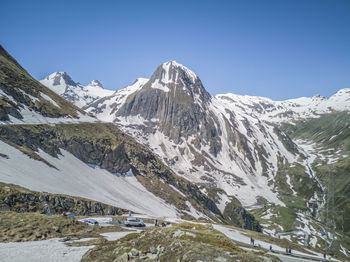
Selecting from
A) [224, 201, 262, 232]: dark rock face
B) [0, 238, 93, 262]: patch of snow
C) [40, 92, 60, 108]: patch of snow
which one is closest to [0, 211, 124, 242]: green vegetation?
[0, 238, 93, 262]: patch of snow

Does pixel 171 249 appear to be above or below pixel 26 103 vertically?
below

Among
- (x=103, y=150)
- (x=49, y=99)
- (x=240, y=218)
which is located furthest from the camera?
(x=240, y=218)

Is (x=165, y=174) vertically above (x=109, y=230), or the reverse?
(x=165, y=174)

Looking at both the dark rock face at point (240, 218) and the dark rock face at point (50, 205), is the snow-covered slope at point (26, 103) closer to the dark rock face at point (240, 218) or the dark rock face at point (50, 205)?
the dark rock face at point (50, 205)

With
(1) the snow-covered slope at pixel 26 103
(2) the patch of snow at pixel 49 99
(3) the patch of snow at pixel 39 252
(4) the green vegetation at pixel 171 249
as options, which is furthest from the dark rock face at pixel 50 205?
(2) the patch of snow at pixel 49 99

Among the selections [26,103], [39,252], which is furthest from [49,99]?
[39,252]

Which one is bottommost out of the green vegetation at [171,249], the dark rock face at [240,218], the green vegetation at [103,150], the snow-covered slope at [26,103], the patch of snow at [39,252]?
the dark rock face at [240,218]

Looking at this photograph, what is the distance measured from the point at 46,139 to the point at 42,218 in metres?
77.7

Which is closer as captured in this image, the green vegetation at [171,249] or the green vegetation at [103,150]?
the green vegetation at [171,249]

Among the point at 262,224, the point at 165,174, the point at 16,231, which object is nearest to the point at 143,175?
the point at 165,174

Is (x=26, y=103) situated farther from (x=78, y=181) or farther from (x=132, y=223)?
(x=132, y=223)

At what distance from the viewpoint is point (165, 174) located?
5910 inches

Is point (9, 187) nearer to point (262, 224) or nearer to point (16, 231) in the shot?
point (16, 231)

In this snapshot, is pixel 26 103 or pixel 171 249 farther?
pixel 26 103
